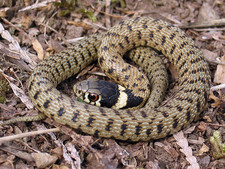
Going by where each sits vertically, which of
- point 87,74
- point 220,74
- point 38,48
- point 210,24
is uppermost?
point 210,24

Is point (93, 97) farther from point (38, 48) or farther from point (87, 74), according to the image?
point (38, 48)

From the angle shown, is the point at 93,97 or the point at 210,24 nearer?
the point at 93,97

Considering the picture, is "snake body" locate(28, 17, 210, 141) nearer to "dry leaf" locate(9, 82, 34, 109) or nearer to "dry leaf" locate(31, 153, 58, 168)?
"dry leaf" locate(9, 82, 34, 109)

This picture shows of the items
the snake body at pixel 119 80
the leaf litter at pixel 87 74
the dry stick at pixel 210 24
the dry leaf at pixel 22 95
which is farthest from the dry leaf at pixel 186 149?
the dry stick at pixel 210 24

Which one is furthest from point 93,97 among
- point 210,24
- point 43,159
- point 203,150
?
point 210,24

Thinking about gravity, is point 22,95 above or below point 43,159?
above

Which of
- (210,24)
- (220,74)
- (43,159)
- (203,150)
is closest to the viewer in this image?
(43,159)

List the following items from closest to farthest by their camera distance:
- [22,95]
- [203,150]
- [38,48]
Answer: [203,150], [22,95], [38,48]

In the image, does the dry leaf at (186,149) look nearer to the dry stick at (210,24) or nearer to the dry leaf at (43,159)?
the dry leaf at (43,159)

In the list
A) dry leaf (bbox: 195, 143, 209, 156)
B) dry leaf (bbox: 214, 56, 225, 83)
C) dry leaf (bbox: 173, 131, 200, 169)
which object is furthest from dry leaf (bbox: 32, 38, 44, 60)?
dry leaf (bbox: 214, 56, 225, 83)
